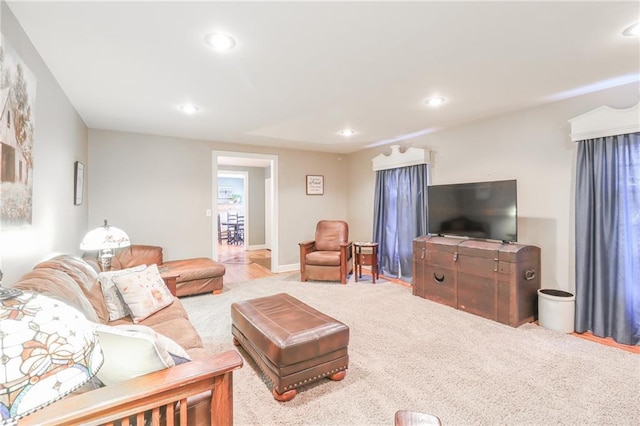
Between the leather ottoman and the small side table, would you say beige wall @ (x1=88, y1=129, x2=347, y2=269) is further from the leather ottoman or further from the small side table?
the leather ottoman

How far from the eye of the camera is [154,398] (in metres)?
1.09

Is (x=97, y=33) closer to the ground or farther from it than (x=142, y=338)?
farther from it

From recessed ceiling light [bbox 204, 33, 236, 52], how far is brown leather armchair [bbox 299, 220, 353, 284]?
3.30 meters

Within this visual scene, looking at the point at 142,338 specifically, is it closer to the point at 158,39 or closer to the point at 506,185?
the point at 158,39

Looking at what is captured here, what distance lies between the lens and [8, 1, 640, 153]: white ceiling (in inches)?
65.4

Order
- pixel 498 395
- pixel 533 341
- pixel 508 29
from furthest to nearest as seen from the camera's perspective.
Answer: pixel 533 341
pixel 498 395
pixel 508 29

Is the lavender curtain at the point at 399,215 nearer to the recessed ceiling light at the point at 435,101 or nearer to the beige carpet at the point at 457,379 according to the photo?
the recessed ceiling light at the point at 435,101

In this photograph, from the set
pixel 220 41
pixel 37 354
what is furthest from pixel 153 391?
pixel 220 41

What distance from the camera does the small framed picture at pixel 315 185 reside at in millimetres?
5934

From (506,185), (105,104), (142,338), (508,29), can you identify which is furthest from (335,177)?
(142,338)

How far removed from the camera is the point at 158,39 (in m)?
1.91

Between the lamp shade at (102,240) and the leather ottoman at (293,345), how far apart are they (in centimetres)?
155

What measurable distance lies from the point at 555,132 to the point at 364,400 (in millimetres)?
3257

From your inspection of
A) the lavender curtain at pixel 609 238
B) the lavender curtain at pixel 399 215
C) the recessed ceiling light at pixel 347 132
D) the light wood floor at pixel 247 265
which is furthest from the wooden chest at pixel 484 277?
the recessed ceiling light at pixel 347 132
